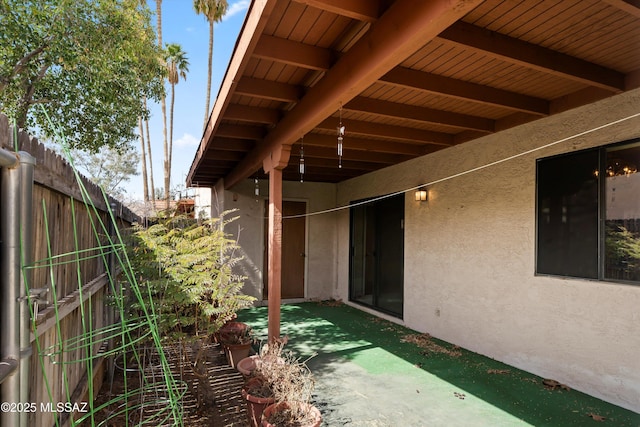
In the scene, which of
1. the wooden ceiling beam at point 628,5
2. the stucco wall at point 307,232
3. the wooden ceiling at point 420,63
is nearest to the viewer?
the wooden ceiling beam at point 628,5

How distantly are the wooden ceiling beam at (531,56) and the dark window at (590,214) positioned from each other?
0.64 m

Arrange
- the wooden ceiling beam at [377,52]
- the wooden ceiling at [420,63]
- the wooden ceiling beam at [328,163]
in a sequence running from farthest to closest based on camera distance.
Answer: the wooden ceiling beam at [328,163], the wooden ceiling at [420,63], the wooden ceiling beam at [377,52]

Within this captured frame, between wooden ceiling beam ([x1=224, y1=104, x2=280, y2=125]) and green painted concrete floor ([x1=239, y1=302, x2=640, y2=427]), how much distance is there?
272cm

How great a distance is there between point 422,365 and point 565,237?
1955mm

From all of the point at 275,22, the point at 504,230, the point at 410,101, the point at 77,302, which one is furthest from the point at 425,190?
the point at 77,302

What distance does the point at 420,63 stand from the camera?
268 cm

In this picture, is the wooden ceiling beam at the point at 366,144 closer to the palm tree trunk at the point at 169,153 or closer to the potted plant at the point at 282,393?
the potted plant at the point at 282,393

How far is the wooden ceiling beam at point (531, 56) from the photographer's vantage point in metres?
2.17

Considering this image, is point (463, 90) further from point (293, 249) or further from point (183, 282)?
point (293, 249)

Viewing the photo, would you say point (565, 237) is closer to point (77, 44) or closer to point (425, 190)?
point (425, 190)

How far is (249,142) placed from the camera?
496 cm

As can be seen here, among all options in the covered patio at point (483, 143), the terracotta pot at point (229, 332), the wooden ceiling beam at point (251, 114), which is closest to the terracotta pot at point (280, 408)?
the covered patio at point (483, 143)

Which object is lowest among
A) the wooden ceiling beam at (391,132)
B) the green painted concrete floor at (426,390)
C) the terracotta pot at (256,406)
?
the green painted concrete floor at (426,390)

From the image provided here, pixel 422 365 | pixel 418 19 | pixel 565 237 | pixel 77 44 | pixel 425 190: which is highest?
pixel 77 44
